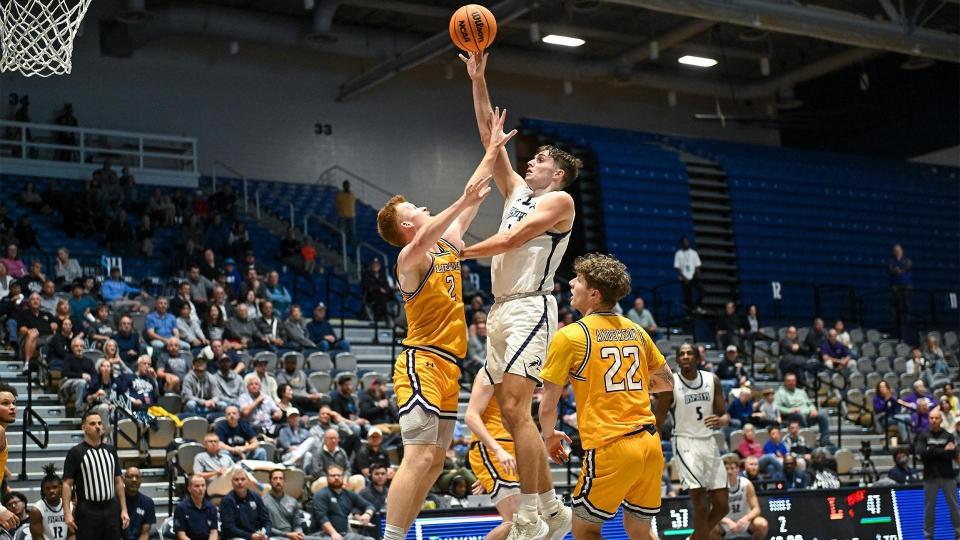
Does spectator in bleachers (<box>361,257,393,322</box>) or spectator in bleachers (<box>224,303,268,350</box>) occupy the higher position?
spectator in bleachers (<box>361,257,393,322</box>)

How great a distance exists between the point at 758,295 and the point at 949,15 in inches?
331

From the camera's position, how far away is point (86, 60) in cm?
2538

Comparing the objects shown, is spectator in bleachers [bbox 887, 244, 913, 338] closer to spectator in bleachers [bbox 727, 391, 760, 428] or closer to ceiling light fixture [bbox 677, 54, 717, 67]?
ceiling light fixture [bbox 677, 54, 717, 67]

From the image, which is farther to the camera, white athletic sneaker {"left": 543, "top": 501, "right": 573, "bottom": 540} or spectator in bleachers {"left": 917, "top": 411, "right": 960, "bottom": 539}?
spectator in bleachers {"left": 917, "top": 411, "right": 960, "bottom": 539}

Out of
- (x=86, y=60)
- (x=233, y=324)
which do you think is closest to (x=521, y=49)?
(x=86, y=60)

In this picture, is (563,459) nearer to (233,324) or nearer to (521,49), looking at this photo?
(233,324)

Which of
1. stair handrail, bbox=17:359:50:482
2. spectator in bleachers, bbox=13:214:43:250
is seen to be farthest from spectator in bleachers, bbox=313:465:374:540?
spectator in bleachers, bbox=13:214:43:250

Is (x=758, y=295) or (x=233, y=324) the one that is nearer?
(x=233, y=324)

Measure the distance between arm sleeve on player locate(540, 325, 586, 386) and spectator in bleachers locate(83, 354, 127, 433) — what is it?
8902 mm

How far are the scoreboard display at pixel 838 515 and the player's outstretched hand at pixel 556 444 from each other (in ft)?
18.5

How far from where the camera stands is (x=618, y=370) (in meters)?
6.77

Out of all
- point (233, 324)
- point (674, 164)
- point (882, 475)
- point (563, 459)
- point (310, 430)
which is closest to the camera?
point (563, 459)

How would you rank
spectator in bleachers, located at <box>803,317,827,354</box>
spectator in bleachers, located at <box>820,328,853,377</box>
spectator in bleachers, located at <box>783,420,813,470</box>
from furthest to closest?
spectator in bleachers, located at <box>803,317,827,354</box> → spectator in bleachers, located at <box>820,328,853,377</box> → spectator in bleachers, located at <box>783,420,813,470</box>

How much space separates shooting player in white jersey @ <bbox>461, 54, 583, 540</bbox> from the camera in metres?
6.74
